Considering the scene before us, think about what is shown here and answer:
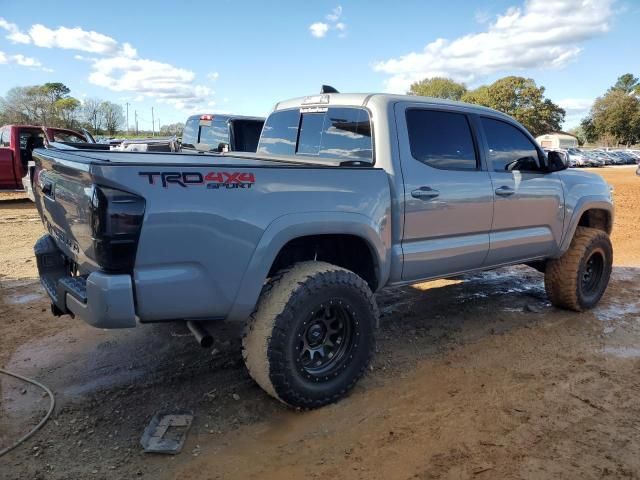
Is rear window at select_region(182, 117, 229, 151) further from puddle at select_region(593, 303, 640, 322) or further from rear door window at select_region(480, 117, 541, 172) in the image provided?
puddle at select_region(593, 303, 640, 322)

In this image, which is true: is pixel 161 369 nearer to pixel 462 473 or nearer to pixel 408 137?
pixel 462 473

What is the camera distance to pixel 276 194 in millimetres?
2955

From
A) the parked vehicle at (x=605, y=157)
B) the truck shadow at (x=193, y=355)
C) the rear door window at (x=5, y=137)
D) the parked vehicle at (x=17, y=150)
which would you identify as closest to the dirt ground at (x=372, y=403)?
the truck shadow at (x=193, y=355)

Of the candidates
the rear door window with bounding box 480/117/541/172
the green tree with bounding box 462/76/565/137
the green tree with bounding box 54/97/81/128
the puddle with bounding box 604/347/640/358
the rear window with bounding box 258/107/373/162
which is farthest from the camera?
the green tree with bounding box 462/76/565/137

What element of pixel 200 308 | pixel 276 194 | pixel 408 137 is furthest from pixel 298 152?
pixel 200 308

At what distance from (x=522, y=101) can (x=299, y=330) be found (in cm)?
7083

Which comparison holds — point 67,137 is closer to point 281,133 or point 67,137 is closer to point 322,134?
point 281,133

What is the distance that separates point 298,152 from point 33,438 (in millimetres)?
2847

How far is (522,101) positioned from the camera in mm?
66312

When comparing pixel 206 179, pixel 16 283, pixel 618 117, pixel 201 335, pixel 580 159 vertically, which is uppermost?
pixel 618 117

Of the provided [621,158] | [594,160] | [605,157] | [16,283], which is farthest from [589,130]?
[16,283]

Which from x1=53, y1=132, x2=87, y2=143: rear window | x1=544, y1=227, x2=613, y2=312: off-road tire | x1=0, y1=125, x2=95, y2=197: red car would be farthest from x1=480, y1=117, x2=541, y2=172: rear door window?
x1=53, y1=132, x2=87, y2=143: rear window

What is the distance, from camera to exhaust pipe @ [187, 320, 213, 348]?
9.66 ft

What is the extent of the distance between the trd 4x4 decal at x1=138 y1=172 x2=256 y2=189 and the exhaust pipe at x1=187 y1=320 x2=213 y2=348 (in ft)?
2.77
